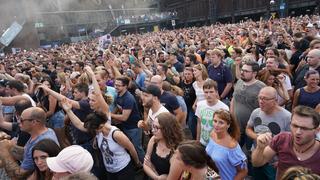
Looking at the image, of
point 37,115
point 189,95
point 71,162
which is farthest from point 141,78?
point 71,162

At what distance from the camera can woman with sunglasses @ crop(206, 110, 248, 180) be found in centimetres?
303

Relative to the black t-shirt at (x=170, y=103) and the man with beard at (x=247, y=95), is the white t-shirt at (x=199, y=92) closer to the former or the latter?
the black t-shirt at (x=170, y=103)

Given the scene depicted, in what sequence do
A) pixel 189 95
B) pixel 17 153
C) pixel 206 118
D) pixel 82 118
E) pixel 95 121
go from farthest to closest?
pixel 189 95
pixel 82 118
pixel 206 118
pixel 95 121
pixel 17 153

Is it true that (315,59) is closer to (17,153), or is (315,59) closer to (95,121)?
(95,121)

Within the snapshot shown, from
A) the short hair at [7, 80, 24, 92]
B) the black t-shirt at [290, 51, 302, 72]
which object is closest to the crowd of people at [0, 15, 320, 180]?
the short hair at [7, 80, 24, 92]

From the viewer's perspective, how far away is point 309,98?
4.00 metres

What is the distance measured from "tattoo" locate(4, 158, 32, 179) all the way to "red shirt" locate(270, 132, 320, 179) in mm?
2259

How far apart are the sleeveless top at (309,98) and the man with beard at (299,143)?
4.65 ft

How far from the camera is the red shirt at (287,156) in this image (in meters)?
2.55

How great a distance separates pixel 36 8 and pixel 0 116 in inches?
1613

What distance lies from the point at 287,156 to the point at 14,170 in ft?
8.39

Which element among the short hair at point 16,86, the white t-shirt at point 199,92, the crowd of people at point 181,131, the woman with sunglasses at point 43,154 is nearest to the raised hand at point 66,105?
the crowd of people at point 181,131

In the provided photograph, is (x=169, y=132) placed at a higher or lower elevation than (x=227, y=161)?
higher

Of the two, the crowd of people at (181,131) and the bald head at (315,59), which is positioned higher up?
the bald head at (315,59)
